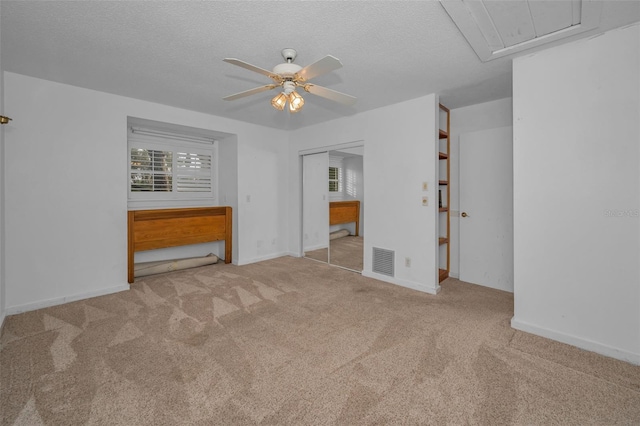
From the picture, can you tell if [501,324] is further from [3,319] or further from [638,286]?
[3,319]

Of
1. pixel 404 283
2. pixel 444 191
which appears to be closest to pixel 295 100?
pixel 404 283

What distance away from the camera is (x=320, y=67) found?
1.89 metres

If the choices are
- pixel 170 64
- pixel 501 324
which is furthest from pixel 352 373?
pixel 170 64

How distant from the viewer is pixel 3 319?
2.63m

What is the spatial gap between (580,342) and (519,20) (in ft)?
8.20

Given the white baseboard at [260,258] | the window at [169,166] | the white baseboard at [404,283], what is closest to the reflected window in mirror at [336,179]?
the white baseboard at [260,258]

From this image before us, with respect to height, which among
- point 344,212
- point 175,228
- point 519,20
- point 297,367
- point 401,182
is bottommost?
point 297,367

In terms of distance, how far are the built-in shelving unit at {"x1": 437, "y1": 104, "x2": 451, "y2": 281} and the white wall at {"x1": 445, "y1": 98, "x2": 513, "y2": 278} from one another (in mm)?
74

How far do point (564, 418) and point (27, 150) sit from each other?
194 inches

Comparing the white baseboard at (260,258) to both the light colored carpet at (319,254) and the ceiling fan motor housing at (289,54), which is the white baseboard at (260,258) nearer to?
the light colored carpet at (319,254)

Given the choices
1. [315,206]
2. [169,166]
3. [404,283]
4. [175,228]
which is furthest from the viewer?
[315,206]

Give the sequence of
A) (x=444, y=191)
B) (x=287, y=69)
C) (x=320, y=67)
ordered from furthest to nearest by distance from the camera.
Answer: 1. (x=444, y=191)
2. (x=287, y=69)
3. (x=320, y=67)

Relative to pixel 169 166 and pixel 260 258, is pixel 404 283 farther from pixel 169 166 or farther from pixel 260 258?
pixel 169 166

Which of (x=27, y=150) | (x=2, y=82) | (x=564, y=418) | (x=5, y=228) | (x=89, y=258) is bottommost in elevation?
(x=564, y=418)
